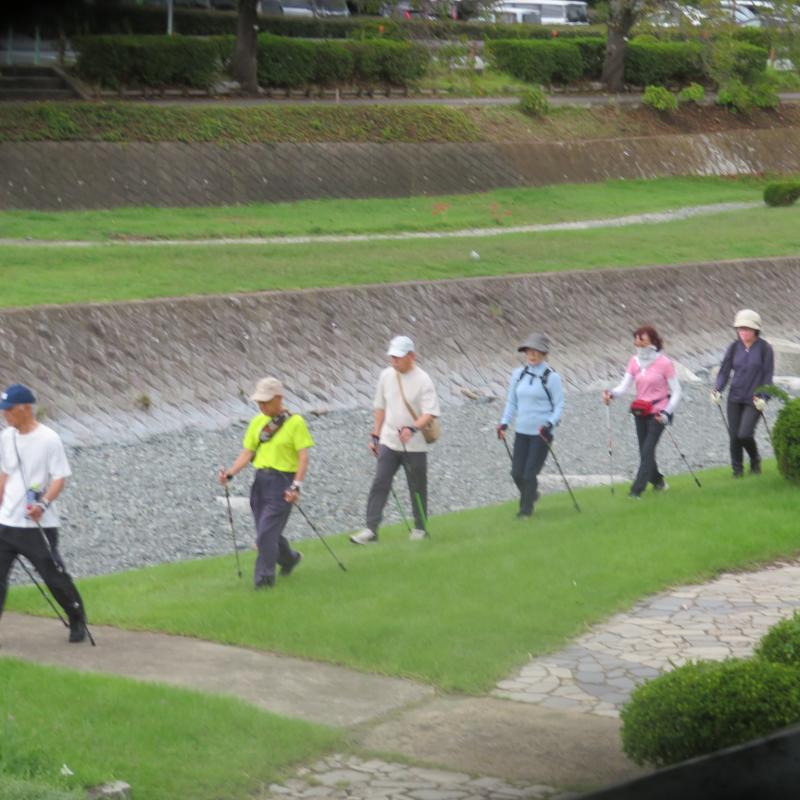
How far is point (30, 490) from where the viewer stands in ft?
31.7

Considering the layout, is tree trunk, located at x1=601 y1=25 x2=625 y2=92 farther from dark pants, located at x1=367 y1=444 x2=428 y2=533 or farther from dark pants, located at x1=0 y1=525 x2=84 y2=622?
dark pants, located at x1=0 y1=525 x2=84 y2=622

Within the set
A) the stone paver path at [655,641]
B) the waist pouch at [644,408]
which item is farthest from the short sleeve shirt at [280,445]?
the waist pouch at [644,408]

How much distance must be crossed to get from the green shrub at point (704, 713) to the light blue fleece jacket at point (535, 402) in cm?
709

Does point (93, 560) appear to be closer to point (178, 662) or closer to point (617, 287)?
point (178, 662)

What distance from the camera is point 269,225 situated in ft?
109

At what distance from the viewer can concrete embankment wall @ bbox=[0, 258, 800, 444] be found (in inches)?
862

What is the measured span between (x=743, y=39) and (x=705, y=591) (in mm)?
49443

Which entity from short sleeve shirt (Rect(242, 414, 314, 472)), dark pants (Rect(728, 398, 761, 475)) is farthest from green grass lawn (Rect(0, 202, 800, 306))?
short sleeve shirt (Rect(242, 414, 314, 472))

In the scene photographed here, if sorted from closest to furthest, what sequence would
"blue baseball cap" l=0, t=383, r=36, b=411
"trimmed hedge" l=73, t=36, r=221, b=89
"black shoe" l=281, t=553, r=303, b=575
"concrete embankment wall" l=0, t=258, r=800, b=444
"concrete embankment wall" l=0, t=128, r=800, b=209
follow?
"blue baseball cap" l=0, t=383, r=36, b=411 < "black shoe" l=281, t=553, r=303, b=575 < "concrete embankment wall" l=0, t=258, r=800, b=444 < "concrete embankment wall" l=0, t=128, r=800, b=209 < "trimmed hedge" l=73, t=36, r=221, b=89

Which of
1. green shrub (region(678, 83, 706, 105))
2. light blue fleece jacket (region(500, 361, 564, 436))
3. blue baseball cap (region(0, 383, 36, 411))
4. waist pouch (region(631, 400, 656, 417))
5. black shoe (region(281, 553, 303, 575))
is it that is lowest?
black shoe (region(281, 553, 303, 575))

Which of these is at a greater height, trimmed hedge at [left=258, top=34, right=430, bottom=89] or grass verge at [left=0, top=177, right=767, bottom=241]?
trimmed hedge at [left=258, top=34, right=430, bottom=89]

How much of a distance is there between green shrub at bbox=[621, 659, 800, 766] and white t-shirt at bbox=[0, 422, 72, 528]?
4569 millimetres

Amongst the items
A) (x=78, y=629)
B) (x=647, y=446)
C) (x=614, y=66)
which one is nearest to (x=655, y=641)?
(x=78, y=629)

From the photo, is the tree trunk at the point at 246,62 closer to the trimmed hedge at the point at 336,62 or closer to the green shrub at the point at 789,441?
the trimmed hedge at the point at 336,62
